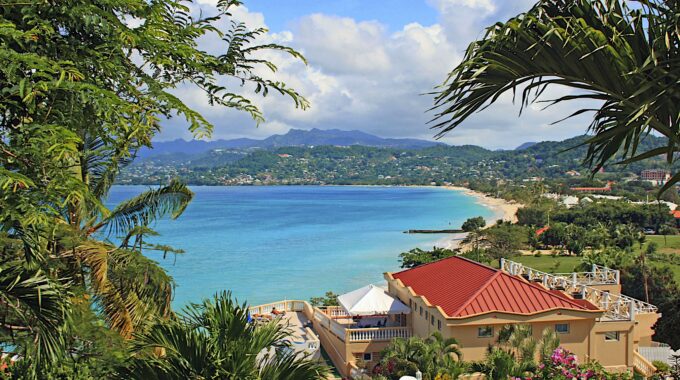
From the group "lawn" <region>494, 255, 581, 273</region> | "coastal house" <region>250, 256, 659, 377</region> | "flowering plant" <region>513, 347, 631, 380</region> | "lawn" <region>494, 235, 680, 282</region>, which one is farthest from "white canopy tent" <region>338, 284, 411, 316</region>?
"lawn" <region>494, 255, 581, 273</region>

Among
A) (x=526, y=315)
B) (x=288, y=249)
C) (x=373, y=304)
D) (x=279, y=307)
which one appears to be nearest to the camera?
(x=526, y=315)

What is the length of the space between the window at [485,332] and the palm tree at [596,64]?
1172 cm

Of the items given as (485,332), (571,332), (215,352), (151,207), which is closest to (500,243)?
(571,332)

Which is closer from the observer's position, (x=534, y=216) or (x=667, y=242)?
(x=667, y=242)

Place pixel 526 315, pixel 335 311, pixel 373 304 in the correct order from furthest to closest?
pixel 335 311 → pixel 373 304 → pixel 526 315

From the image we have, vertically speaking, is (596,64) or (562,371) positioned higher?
(596,64)

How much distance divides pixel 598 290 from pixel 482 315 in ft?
17.5

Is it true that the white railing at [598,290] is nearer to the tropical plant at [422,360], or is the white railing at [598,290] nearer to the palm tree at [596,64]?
the tropical plant at [422,360]

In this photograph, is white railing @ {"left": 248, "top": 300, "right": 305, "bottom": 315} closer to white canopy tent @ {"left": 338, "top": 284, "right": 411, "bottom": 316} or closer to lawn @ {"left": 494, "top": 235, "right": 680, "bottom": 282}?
white canopy tent @ {"left": 338, "top": 284, "right": 411, "bottom": 316}

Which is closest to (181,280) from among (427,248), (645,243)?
(427,248)

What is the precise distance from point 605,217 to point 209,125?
6576cm

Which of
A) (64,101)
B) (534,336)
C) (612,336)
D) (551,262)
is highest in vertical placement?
(64,101)

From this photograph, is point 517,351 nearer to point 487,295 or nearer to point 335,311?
point 487,295

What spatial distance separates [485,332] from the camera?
13641 millimetres
